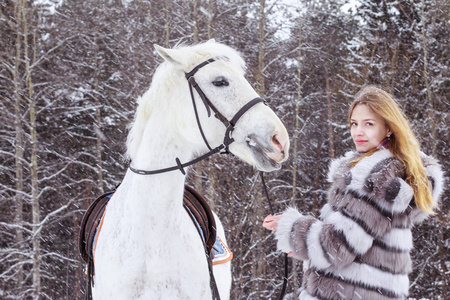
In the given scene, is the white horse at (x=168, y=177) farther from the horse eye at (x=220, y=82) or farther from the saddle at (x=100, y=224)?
the saddle at (x=100, y=224)

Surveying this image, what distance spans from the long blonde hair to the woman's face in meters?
0.03

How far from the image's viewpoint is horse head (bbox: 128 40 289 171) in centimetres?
191

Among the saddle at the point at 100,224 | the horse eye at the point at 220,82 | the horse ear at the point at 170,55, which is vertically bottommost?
the saddle at the point at 100,224

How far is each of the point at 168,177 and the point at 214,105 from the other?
0.50 meters

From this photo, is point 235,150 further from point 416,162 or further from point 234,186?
point 234,186

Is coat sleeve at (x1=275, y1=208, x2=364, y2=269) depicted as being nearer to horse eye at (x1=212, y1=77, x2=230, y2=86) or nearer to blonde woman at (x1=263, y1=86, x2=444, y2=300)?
blonde woman at (x1=263, y1=86, x2=444, y2=300)

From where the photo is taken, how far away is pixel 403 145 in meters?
1.91

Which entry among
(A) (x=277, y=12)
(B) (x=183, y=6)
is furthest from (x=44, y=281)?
(A) (x=277, y=12)

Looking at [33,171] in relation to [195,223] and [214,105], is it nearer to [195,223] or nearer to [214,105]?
[195,223]

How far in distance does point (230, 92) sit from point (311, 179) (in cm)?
Result: 1322

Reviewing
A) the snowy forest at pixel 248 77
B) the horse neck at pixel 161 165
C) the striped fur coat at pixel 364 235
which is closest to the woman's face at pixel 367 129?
the striped fur coat at pixel 364 235

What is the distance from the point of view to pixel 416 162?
186cm

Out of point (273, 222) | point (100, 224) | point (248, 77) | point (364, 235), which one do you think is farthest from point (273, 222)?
A: point (248, 77)

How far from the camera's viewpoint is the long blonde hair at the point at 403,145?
5.90ft
